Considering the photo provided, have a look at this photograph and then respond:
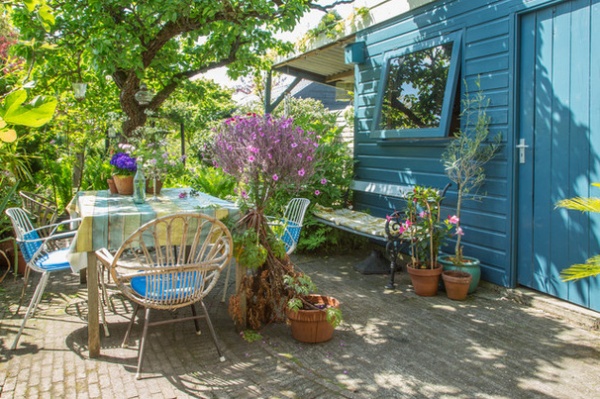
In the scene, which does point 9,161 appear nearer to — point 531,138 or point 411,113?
point 411,113

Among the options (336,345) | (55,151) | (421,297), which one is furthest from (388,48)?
(55,151)

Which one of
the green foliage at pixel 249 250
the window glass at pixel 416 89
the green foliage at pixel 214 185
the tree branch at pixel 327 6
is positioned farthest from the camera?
the green foliage at pixel 214 185

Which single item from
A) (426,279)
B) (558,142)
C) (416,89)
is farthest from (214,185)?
(558,142)

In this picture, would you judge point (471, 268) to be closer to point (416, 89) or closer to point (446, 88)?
point (446, 88)

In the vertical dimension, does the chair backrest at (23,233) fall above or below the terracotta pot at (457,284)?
above

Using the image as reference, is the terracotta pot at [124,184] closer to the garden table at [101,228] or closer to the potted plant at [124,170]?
the potted plant at [124,170]

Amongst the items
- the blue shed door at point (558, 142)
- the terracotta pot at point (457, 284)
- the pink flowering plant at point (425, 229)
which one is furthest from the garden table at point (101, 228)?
the blue shed door at point (558, 142)

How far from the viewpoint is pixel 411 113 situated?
203 inches

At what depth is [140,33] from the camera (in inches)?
248

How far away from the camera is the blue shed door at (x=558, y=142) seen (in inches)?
141

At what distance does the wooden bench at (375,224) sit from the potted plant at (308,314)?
1400 mm

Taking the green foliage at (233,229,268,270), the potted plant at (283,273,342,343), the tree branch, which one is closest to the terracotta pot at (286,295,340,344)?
the potted plant at (283,273,342,343)

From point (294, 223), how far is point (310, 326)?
1.42 metres

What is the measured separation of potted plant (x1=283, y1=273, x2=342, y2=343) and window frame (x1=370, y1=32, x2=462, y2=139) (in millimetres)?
2256
